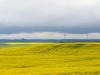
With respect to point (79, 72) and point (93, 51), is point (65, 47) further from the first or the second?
point (79, 72)

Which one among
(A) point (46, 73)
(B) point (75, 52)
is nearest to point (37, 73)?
(A) point (46, 73)

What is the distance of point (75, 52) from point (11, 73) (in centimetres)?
5065

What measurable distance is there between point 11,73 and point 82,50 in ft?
175

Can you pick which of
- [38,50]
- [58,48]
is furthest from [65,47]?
[38,50]

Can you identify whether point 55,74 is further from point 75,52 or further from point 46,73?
point 75,52

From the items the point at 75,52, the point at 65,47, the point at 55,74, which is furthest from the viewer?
the point at 65,47

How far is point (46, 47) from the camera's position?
99.2m

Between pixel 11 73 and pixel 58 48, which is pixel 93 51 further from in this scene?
pixel 11 73

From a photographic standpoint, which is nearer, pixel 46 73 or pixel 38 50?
pixel 46 73

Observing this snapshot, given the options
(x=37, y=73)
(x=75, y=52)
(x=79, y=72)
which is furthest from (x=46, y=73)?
(x=75, y=52)

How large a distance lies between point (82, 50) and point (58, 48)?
25.5ft

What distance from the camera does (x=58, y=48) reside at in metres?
94.8

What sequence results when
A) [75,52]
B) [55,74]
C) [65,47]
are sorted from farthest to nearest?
[65,47] < [75,52] < [55,74]

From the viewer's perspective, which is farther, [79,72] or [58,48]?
[58,48]
